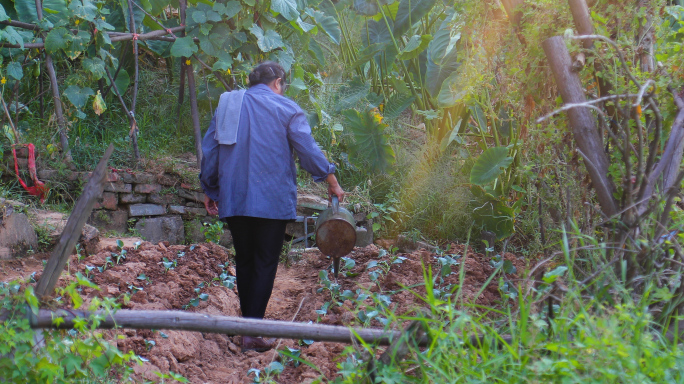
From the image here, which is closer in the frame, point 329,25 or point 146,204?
point 146,204

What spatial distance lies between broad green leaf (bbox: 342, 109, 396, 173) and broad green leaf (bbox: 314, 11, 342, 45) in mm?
1163

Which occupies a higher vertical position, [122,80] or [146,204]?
[122,80]

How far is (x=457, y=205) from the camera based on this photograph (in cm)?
525

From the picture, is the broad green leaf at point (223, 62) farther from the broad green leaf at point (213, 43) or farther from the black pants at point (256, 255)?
the black pants at point (256, 255)

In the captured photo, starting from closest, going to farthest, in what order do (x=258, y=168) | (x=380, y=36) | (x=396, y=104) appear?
(x=258, y=168) → (x=396, y=104) → (x=380, y=36)

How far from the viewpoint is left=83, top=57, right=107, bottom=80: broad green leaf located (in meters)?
4.82

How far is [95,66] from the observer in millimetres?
4848

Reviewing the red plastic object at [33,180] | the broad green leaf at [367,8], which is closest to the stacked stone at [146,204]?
the red plastic object at [33,180]

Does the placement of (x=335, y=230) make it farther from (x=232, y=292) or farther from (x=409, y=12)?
(x=409, y=12)

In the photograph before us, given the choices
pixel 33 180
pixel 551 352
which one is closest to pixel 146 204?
pixel 33 180

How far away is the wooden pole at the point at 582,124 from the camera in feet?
7.93

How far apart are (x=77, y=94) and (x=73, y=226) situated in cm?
327

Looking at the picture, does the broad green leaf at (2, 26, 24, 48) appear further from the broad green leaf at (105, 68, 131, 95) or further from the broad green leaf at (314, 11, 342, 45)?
the broad green leaf at (314, 11, 342, 45)

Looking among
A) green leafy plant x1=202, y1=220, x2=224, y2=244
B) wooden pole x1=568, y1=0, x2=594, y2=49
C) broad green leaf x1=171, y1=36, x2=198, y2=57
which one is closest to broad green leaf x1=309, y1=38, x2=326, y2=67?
broad green leaf x1=171, y1=36, x2=198, y2=57
